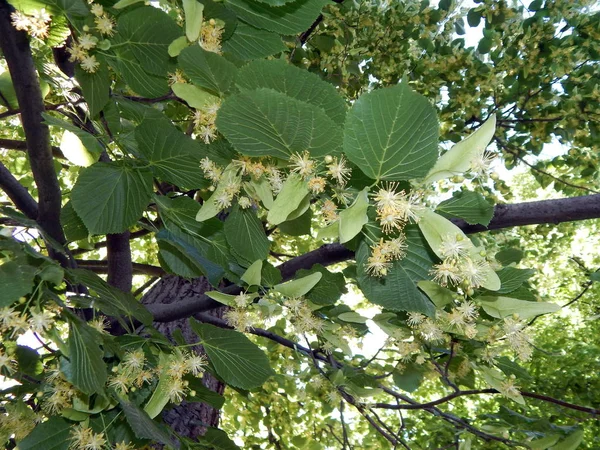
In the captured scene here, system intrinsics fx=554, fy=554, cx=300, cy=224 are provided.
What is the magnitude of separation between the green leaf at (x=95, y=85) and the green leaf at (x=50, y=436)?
671 mm

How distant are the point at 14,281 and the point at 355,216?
532 mm

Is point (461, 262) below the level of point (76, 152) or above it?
above

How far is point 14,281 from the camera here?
2.76ft

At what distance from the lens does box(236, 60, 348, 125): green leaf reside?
737mm

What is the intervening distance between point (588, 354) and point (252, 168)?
3.12 meters

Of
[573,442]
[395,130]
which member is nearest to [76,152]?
[395,130]

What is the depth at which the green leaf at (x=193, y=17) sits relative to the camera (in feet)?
2.60

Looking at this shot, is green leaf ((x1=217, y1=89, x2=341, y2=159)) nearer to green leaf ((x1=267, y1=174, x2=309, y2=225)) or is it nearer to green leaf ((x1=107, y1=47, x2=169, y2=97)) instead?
green leaf ((x1=267, y1=174, x2=309, y2=225))

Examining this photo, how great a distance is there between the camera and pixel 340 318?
4.13 feet

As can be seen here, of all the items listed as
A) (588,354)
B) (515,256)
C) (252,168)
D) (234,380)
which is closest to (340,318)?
(234,380)

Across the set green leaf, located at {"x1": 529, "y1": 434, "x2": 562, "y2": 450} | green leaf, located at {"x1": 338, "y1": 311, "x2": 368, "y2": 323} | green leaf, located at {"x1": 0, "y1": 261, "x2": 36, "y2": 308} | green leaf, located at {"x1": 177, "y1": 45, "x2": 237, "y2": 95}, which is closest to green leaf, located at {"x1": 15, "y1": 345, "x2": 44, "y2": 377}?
green leaf, located at {"x1": 0, "y1": 261, "x2": 36, "y2": 308}

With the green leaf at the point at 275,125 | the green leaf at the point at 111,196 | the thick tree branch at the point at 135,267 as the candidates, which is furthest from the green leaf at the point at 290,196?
the thick tree branch at the point at 135,267

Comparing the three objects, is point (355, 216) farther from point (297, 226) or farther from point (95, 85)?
point (95, 85)

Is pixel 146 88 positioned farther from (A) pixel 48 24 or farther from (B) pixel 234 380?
(B) pixel 234 380
